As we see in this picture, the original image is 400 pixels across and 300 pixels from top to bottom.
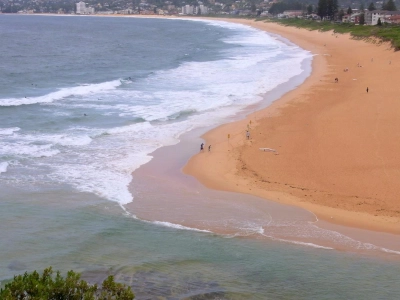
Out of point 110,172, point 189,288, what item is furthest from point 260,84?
point 189,288

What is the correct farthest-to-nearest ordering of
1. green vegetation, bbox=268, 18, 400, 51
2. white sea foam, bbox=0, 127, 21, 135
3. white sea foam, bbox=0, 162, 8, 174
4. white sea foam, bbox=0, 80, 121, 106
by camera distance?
green vegetation, bbox=268, 18, 400, 51
white sea foam, bbox=0, 80, 121, 106
white sea foam, bbox=0, 127, 21, 135
white sea foam, bbox=0, 162, 8, 174

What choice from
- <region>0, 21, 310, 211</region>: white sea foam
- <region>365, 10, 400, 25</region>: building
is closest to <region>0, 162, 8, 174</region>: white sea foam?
<region>0, 21, 310, 211</region>: white sea foam

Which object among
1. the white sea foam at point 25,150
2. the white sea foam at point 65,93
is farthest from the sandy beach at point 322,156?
the white sea foam at point 65,93

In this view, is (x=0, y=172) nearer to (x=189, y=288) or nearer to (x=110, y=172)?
(x=110, y=172)

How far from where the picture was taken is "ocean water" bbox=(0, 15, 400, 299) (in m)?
13.8

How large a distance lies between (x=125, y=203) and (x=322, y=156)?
846 cm

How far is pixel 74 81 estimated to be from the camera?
44750 millimetres

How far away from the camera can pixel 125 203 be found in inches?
731

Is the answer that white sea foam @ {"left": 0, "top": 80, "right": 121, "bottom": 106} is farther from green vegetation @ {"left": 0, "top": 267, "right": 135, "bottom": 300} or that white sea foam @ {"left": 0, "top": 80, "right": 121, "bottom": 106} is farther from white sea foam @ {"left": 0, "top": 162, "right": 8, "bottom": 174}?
green vegetation @ {"left": 0, "top": 267, "right": 135, "bottom": 300}

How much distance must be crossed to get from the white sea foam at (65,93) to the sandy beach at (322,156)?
505 inches

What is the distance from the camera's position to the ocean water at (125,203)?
13828 mm

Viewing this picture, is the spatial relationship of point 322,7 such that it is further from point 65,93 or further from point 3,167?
point 3,167

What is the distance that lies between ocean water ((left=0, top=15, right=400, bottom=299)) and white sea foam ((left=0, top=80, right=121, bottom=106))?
0.26ft

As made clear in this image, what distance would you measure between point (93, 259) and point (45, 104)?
2127 cm
